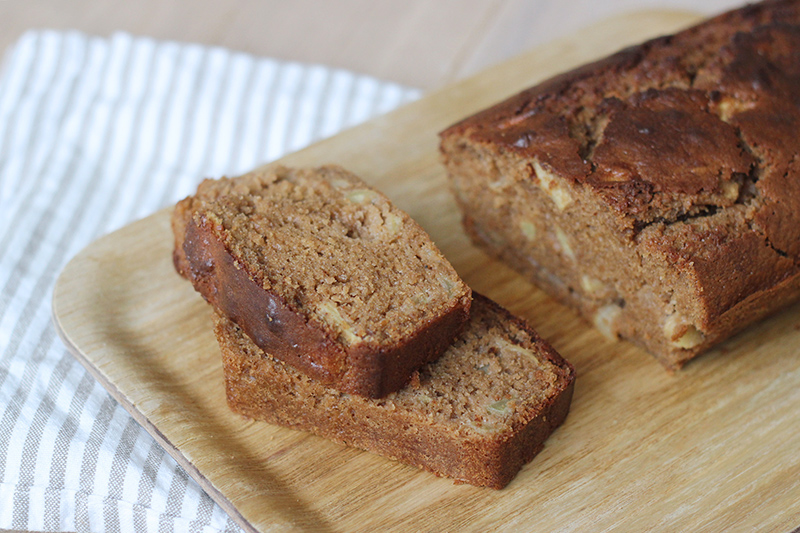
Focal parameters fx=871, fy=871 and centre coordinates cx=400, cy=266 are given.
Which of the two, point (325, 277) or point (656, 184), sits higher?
point (325, 277)

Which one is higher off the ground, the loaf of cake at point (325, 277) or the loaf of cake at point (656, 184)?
the loaf of cake at point (325, 277)

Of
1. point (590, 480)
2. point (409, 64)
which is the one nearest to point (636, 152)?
point (590, 480)

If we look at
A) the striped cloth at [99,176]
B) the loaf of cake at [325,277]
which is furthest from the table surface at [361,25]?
the loaf of cake at [325,277]

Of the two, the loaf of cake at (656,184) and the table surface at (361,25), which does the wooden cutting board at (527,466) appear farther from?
the table surface at (361,25)

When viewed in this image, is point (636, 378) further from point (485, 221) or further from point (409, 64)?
point (409, 64)

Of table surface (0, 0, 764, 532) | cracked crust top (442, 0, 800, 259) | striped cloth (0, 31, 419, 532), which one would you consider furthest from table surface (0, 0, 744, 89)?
cracked crust top (442, 0, 800, 259)

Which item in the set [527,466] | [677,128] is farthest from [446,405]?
[677,128]

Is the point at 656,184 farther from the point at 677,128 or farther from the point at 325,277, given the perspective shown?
the point at 325,277
